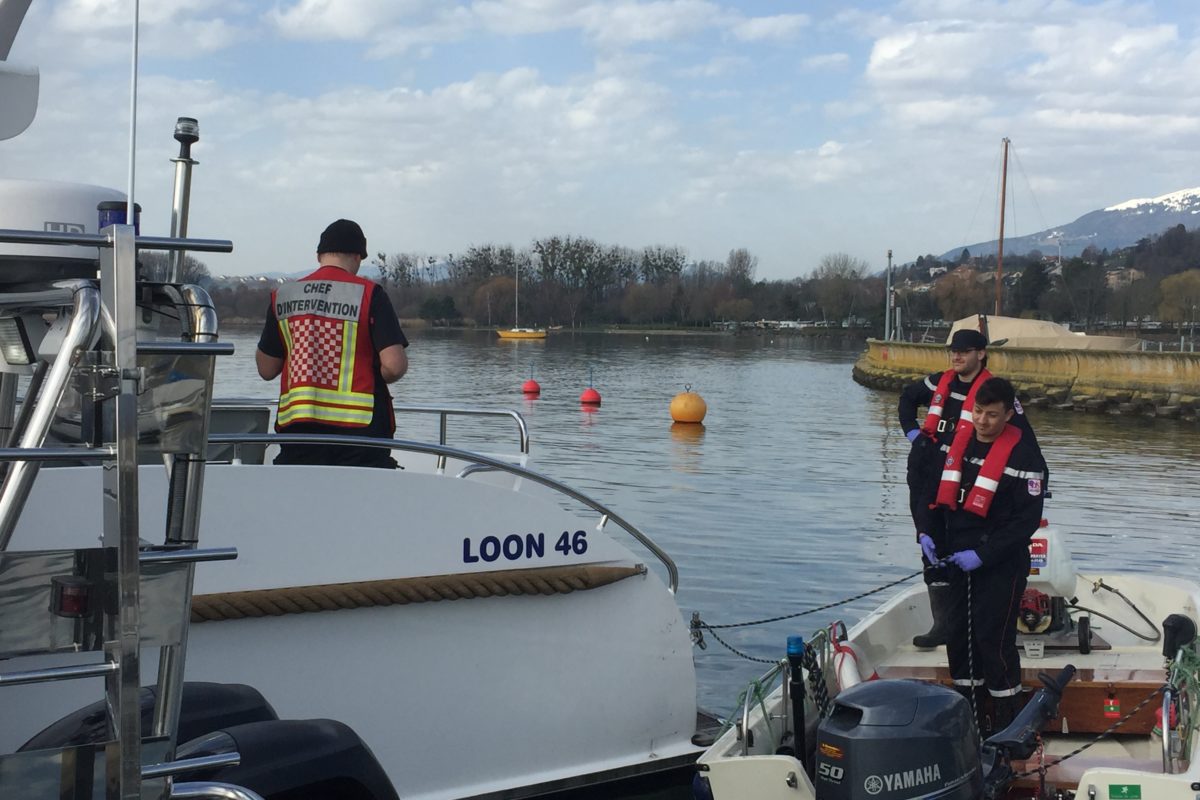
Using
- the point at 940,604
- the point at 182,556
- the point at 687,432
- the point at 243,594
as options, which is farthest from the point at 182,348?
the point at 687,432

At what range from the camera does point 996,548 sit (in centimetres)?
578

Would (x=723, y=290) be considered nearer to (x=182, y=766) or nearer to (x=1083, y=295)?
(x=1083, y=295)

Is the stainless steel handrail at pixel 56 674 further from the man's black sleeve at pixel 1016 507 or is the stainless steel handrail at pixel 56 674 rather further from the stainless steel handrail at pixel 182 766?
the man's black sleeve at pixel 1016 507

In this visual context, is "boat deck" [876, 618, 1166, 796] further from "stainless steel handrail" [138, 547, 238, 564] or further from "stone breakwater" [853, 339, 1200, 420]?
"stone breakwater" [853, 339, 1200, 420]

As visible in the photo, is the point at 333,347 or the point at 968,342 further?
the point at 968,342

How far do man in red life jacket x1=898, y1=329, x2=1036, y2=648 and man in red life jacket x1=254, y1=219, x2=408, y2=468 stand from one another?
3.02 m

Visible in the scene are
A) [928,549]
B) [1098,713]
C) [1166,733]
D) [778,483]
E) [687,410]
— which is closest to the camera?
[1166,733]

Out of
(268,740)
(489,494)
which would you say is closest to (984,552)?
(489,494)

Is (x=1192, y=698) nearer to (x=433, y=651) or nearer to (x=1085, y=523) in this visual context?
(x=433, y=651)

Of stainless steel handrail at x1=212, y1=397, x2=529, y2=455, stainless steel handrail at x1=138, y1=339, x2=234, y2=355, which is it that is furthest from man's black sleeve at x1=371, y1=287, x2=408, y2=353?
stainless steel handrail at x1=138, y1=339, x2=234, y2=355

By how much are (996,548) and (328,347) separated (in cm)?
317

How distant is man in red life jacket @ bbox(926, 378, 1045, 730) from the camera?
5.80 metres

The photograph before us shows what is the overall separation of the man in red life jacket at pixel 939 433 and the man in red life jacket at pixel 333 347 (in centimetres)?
→ 302

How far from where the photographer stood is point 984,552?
19.0 ft
